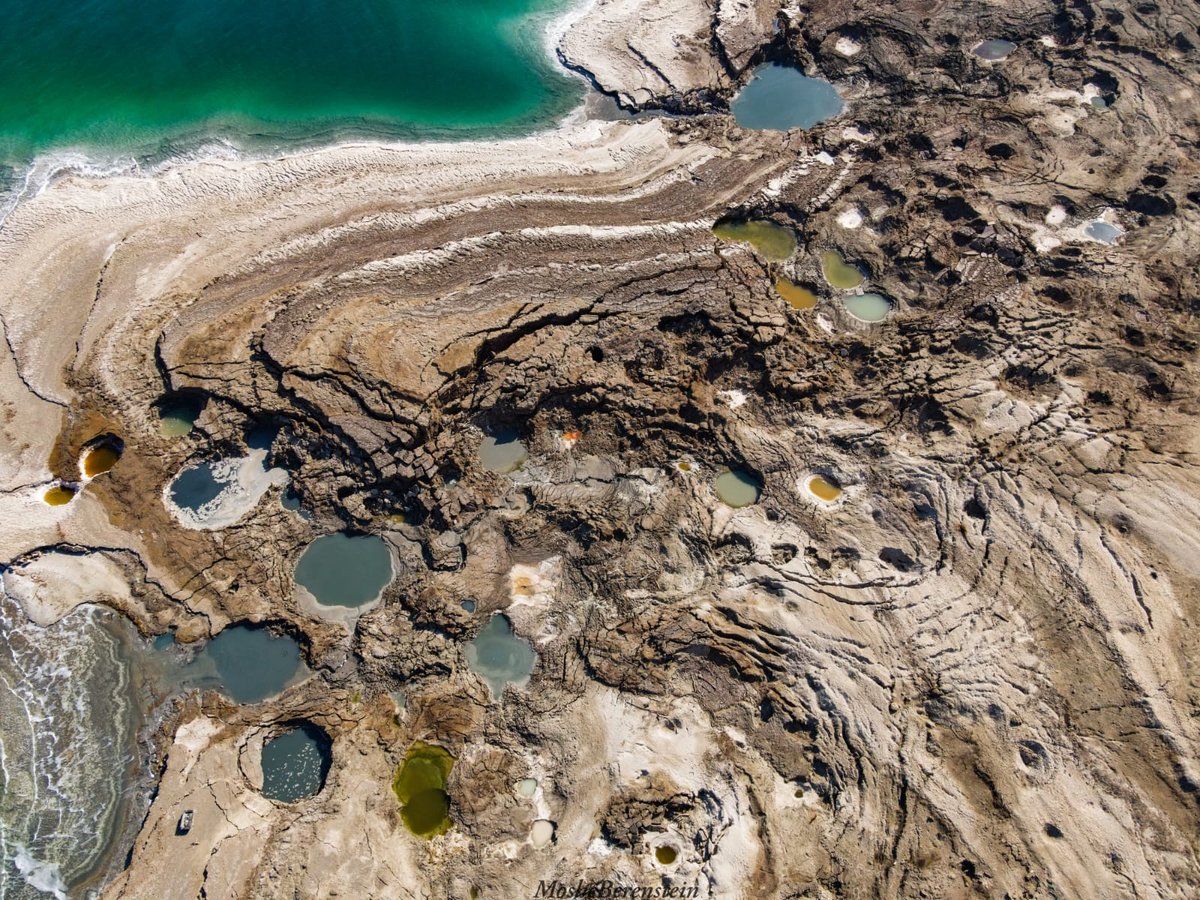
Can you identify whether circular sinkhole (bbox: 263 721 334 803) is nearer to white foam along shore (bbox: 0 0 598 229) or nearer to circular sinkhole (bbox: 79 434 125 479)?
circular sinkhole (bbox: 79 434 125 479)

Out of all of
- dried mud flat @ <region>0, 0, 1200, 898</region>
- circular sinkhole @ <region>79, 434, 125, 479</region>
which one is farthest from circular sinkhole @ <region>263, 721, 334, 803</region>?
circular sinkhole @ <region>79, 434, 125, 479</region>

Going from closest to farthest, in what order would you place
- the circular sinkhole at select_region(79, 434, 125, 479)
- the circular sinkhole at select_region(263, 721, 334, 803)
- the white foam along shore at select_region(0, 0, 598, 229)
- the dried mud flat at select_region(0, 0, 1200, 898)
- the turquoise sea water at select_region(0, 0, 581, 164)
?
the dried mud flat at select_region(0, 0, 1200, 898) < the circular sinkhole at select_region(263, 721, 334, 803) < the circular sinkhole at select_region(79, 434, 125, 479) < the white foam along shore at select_region(0, 0, 598, 229) < the turquoise sea water at select_region(0, 0, 581, 164)

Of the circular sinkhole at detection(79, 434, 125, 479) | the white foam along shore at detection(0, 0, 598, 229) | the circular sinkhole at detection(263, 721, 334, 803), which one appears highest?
the white foam along shore at detection(0, 0, 598, 229)

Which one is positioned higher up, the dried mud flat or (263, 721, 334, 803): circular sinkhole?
the dried mud flat

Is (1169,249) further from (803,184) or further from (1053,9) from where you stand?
(1053,9)

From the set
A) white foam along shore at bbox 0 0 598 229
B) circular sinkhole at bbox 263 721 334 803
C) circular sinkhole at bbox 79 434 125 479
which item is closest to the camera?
circular sinkhole at bbox 263 721 334 803

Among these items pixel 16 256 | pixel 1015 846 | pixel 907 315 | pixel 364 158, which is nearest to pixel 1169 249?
pixel 907 315
